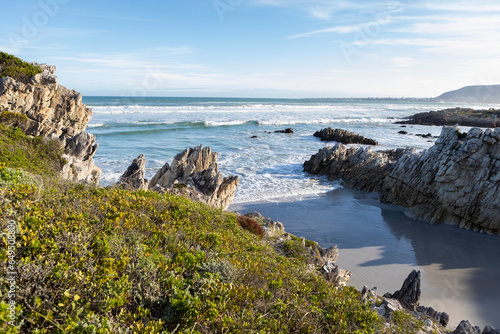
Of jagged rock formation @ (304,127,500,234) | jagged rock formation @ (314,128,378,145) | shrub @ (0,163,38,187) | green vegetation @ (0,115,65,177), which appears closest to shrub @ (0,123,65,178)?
green vegetation @ (0,115,65,177)

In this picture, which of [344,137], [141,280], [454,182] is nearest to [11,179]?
[141,280]

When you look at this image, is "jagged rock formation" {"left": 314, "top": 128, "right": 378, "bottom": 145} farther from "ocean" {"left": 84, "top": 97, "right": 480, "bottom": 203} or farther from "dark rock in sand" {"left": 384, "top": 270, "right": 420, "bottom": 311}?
"dark rock in sand" {"left": 384, "top": 270, "right": 420, "bottom": 311}

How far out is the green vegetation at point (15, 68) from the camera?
17.2 metres

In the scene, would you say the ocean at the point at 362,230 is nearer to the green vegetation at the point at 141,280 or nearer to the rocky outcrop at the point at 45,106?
the rocky outcrop at the point at 45,106

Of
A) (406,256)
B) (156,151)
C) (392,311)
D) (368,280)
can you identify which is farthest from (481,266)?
(156,151)

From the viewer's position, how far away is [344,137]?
144ft

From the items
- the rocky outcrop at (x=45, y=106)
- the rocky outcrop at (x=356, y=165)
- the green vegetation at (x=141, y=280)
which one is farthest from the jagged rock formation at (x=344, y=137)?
the green vegetation at (x=141, y=280)

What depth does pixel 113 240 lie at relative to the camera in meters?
4.68

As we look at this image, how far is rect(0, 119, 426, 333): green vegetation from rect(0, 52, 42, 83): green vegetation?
14.6 metres

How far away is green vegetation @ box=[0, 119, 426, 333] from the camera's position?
3426mm

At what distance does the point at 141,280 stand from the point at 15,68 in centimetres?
1965

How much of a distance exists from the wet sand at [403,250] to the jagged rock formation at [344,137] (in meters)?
23.6

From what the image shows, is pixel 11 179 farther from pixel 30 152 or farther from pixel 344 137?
pixel 344 137

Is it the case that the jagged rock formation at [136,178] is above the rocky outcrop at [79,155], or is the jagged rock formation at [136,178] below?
below
